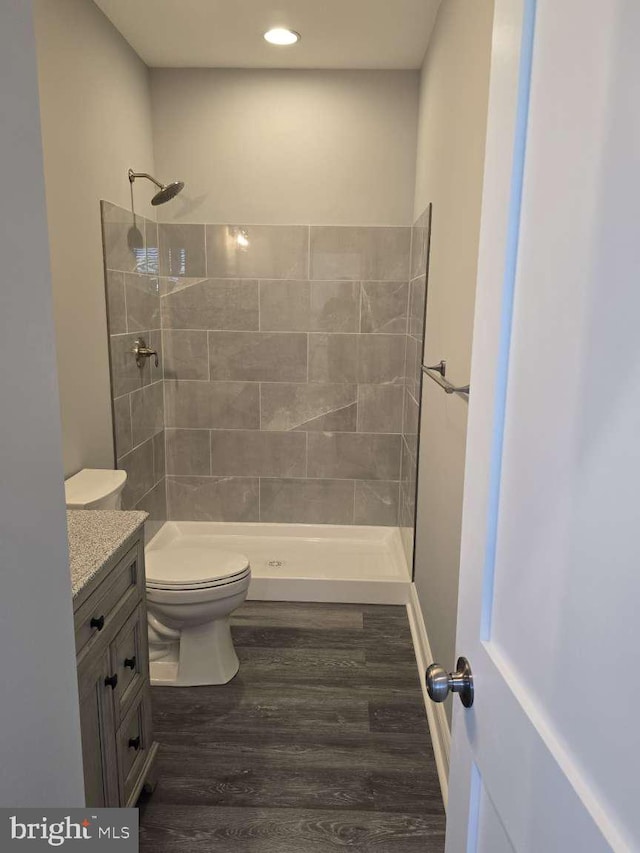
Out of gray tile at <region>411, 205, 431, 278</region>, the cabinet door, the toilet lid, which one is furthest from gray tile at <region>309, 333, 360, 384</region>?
the cabinet door

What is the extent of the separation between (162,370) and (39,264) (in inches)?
113

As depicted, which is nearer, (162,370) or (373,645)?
(373,645)

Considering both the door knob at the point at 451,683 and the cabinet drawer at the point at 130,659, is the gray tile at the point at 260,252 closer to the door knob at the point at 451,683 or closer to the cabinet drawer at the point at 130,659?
the cabinet drawer at the point at 130,659

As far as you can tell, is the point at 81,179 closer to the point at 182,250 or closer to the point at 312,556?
the point at 182,250

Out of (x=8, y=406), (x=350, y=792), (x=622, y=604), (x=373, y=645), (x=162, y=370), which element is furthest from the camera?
(x=162, y=370)

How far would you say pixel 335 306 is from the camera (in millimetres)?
3574

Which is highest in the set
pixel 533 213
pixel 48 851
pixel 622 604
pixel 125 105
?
pixel 125 105

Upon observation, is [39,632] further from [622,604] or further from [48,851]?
[622,604]

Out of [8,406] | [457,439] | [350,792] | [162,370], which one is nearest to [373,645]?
[350,792]

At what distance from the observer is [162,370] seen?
366 centimetres

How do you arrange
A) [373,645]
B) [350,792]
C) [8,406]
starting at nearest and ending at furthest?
[8,406], [350,792], [373,645]

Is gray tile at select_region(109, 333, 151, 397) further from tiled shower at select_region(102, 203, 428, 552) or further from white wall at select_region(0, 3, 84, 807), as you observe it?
white wall at select_region(0, 3, 84, 807)

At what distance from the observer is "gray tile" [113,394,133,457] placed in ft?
9.56

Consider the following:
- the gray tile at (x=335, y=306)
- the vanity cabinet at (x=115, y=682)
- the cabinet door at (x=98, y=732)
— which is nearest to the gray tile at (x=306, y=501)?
the gray tile at (x=335, y=306)
